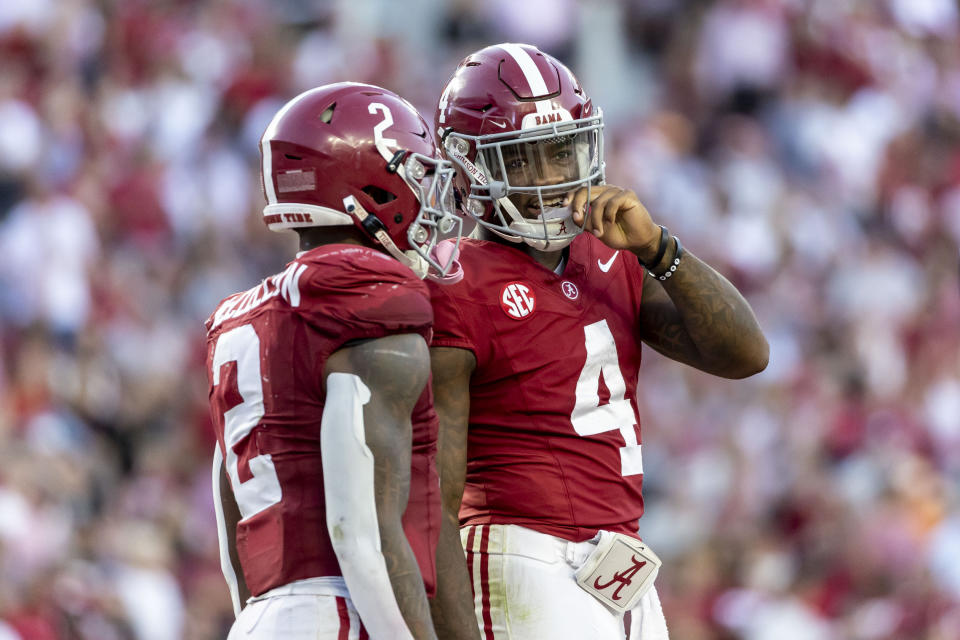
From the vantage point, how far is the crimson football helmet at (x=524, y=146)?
3.34m

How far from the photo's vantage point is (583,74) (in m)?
10.2

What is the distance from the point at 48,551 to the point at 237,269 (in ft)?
7.57

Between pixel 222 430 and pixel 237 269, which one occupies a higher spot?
pixel 222 430

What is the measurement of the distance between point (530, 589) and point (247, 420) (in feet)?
2.59

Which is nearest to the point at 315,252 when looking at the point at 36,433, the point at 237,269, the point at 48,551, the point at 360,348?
the point at 360,348

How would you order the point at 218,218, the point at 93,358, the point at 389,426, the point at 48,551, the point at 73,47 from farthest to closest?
1. the point at 73,47
2. the point at 218,218
3. the point at 93,358
4. the point at 48,551
5. the point at 389,426

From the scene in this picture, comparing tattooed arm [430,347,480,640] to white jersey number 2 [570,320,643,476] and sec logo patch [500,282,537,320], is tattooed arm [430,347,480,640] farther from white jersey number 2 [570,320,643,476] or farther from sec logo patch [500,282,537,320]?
white jersey number 2 [570,320,643,476]

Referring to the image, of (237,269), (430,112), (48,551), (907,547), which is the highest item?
(430,112)

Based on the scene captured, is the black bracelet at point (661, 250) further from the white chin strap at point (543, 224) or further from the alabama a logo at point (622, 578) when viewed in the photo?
the alabama a logo at point (622, 578)

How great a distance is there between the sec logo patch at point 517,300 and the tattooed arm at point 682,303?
197 millimetres

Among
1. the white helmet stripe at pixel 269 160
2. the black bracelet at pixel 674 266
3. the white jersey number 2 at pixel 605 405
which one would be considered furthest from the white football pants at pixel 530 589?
the white helmet stripe at pixel 269 160

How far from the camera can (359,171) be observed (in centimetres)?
299

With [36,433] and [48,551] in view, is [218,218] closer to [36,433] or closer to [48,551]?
[36,433]

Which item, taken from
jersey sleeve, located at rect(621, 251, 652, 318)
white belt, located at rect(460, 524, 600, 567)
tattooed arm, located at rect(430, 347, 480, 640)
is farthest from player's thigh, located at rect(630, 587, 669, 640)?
jersey sleeve, located at rect(621, 251, 652, 318)
